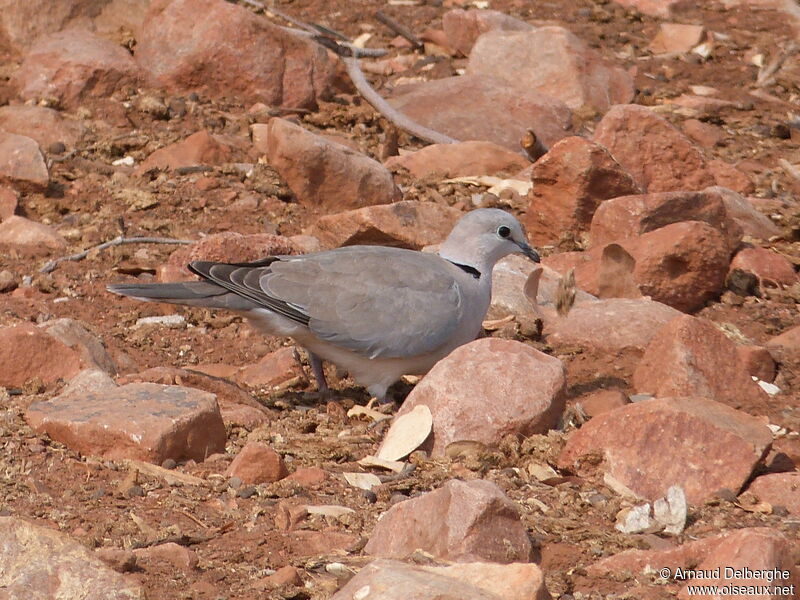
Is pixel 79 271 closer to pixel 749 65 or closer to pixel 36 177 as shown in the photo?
pixel 36 177

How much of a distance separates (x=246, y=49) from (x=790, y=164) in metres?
4.48

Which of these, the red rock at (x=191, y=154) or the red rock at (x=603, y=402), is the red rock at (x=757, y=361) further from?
the red rock at (x=191, y=154)

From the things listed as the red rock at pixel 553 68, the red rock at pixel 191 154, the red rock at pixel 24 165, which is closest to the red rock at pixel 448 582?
the red rock at pixel 24 165

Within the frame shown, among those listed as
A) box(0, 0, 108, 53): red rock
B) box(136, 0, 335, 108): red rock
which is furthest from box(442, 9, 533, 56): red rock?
box(0, 0, 108, 53): red rock

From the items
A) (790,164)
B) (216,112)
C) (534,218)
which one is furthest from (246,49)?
(790,164)

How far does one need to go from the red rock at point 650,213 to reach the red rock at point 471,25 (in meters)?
4.81

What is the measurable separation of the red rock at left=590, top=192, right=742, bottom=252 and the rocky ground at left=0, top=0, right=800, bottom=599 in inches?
0.8

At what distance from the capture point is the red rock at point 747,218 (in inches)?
336

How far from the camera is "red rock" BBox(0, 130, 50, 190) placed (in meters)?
8.36

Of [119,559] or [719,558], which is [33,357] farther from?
[719,558]

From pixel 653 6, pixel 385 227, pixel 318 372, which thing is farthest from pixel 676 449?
pixel 653 6

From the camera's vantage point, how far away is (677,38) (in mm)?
12805

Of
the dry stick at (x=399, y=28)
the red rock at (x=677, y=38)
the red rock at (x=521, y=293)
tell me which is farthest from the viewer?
the red rock at (x=677, y=38)

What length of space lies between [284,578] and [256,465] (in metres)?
0.99
